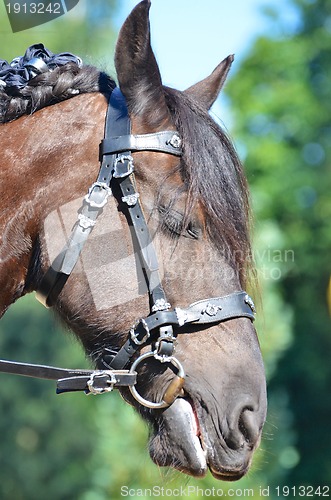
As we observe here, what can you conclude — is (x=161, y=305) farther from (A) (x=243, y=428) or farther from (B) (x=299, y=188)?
(B) (x=299, y=188)

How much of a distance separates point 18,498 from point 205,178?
448 inches

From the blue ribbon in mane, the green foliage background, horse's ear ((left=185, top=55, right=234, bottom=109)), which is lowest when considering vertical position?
the green foliage background

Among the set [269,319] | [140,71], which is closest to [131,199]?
[140,71]

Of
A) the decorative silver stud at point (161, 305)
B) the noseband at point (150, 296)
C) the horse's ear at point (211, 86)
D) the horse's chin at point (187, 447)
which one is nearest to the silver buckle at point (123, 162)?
the noseband at point (150, 296)

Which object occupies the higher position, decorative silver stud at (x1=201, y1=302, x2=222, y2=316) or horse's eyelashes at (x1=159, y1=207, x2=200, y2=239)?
horse's eyelashes at (x1=159, y1=207, x2=200, y2=239)

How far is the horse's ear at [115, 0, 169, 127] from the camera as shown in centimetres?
283

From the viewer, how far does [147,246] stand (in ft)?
9.30

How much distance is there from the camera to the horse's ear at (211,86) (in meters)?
3.46

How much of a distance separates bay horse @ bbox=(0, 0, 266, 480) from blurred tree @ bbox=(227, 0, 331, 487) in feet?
39.5

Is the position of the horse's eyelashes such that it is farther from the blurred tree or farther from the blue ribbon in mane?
the blurred tree

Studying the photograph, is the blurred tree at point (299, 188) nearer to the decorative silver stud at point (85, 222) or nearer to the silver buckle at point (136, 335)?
the silver buckle at point (136, 335)

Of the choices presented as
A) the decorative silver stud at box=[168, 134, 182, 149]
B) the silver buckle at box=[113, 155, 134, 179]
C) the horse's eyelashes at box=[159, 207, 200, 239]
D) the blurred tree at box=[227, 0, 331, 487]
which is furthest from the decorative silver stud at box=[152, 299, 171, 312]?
the blurred tree at box=[227, 0, 331, 487]

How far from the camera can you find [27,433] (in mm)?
13289

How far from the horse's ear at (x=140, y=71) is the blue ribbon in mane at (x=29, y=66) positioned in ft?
1.08
